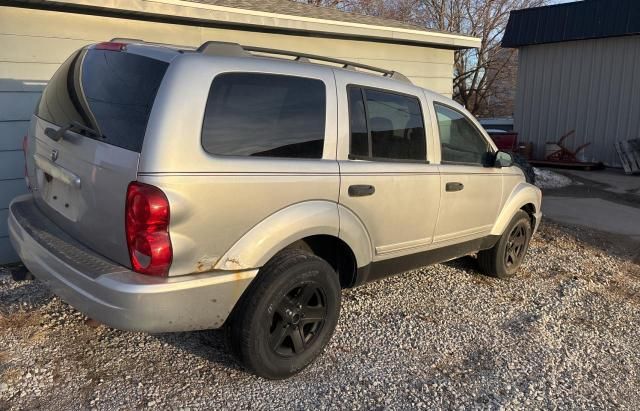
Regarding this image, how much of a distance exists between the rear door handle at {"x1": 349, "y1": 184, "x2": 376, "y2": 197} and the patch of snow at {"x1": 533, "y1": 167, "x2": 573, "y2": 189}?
9.06 m

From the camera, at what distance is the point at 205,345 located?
362cm

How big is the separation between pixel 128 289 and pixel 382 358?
177cm

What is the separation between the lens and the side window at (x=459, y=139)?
423 centimetres

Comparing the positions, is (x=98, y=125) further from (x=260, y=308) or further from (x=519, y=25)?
(x=519, y=25)

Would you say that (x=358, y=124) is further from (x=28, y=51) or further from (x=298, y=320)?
(x=28, y=51)

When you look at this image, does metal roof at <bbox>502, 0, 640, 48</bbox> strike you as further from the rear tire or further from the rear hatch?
the rear hatch

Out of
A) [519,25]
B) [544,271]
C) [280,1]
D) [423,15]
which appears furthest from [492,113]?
[544,271]

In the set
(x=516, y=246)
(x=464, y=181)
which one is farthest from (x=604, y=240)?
(x=464, y=181)

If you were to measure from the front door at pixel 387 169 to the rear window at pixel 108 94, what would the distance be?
1211 mm

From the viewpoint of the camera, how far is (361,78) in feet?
11.9

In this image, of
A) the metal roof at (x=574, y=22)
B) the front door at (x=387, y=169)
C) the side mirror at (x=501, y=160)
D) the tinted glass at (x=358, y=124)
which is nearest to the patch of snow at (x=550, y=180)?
the metal roof at (x=574, y=22)

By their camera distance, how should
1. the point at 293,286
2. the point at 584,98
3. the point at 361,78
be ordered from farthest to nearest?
the point at 584,98, the point at 361,78, the point at 293,286

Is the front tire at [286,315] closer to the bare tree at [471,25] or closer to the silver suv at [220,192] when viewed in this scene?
the silver suv at [220,192]

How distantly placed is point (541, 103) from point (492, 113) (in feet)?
52.9
